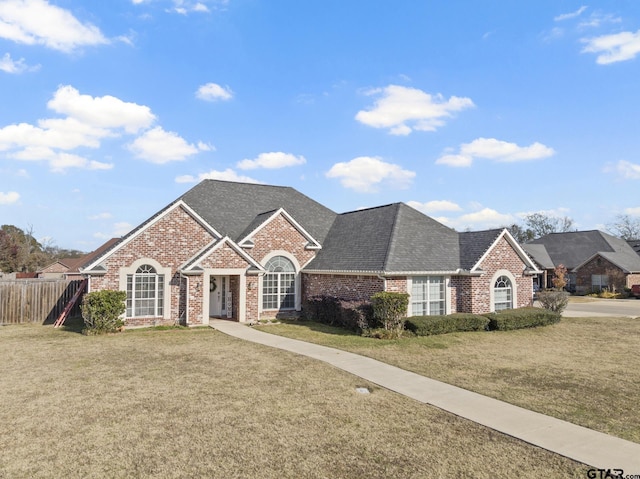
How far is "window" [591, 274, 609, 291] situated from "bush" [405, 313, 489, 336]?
34540mm

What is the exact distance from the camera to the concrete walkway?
6285mm

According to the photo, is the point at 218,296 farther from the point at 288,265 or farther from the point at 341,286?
the point at 341,286

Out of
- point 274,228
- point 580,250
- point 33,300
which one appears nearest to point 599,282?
point 580,250

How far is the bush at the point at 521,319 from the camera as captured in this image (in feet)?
59.9

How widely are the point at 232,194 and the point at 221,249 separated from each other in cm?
795

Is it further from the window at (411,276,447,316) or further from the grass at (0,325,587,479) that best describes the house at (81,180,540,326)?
the grass at (0,325,587,479)

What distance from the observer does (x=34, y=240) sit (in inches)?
3103

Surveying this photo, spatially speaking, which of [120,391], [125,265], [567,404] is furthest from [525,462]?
[125,265]

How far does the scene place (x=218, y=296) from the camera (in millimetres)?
22484

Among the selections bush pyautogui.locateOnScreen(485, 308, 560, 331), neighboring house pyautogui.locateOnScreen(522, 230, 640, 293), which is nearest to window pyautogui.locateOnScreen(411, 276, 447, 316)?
bush pyautogui.locateOnScreen(485, 308, 560, 331)

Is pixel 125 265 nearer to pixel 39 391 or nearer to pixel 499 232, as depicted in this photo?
pixel 39 391

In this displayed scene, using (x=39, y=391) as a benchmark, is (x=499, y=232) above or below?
above

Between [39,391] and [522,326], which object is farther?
[522,326]

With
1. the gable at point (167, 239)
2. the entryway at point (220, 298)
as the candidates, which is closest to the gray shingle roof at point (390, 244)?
the entryway at point (220, 298)
